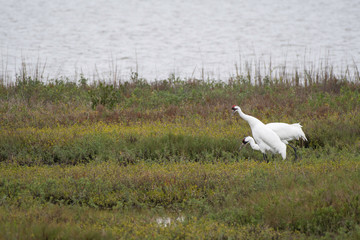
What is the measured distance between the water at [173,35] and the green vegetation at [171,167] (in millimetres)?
8801

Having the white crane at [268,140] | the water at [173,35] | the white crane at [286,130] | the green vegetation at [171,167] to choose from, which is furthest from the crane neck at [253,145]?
the water at [173,35]

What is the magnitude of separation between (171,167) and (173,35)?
28675mm

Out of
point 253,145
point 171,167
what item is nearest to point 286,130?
point 253,145

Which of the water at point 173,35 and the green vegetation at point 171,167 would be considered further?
the water at point 173,35

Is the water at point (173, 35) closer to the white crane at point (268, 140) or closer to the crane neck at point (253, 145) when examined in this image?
the crane neck at point (253, 145)

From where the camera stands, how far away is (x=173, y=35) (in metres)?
35.8

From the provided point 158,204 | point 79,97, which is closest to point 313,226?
point 158,204

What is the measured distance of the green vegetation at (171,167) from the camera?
5.73 metres

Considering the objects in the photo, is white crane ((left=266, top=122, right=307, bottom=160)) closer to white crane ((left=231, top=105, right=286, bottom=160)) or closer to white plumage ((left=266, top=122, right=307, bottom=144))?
white plumage ((left=266, top=122, right=307, bottom=144))

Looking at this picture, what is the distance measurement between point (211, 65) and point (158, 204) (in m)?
19.6

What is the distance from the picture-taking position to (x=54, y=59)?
2705 centimetres

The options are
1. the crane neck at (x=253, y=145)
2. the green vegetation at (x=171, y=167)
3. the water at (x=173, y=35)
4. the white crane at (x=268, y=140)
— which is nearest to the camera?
the green vegetation at (x=171, y=167)

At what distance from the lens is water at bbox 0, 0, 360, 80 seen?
2567 cm

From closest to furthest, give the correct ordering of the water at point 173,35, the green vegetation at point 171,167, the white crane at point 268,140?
the green vegetation at point 171,167 → the white crane at point 268,140 → the water at point 173,35
